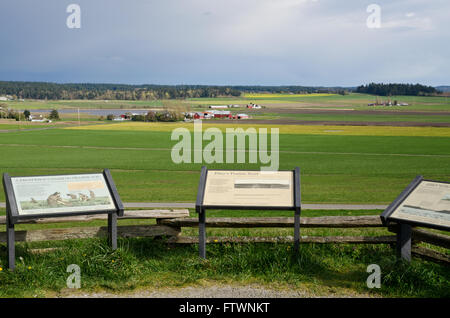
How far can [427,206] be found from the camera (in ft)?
26.6

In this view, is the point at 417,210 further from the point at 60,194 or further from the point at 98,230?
the point at 60,194

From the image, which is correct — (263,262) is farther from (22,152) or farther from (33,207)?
(22,152)

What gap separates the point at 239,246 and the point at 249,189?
1041 mm

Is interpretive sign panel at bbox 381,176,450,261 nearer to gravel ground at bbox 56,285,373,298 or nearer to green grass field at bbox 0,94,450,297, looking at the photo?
green grass field at bbox 0,94,450,297

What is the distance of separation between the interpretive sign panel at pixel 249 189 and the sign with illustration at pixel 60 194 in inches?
68.6

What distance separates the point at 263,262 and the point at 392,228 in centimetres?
234

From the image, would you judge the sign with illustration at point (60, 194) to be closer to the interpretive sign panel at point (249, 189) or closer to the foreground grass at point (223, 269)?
the foreground grass at point (223, 269)

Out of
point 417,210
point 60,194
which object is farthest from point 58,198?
point 417,210

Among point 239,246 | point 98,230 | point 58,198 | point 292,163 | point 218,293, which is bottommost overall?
point 292,163

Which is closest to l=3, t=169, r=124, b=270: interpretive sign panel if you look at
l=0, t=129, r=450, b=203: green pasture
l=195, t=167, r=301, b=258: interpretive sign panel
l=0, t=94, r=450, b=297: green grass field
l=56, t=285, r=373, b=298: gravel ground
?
l=0, t=94, r=450, b=297: green grass field
